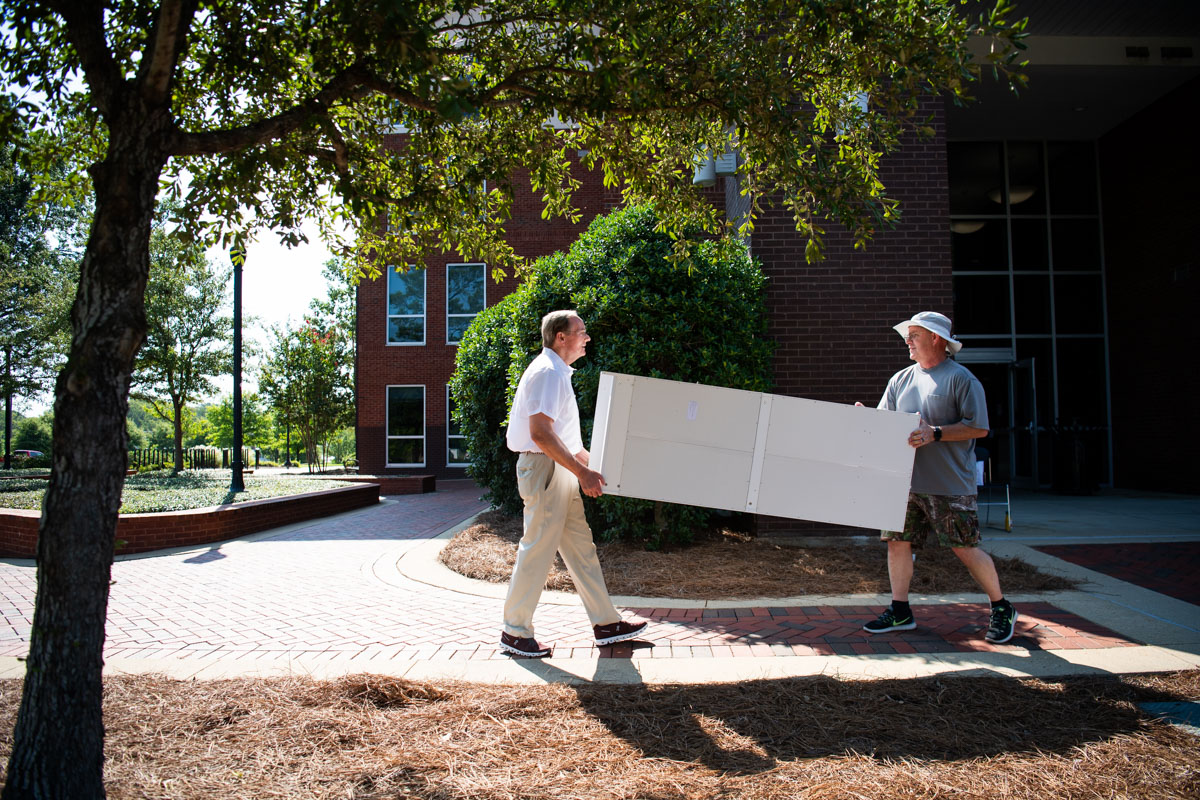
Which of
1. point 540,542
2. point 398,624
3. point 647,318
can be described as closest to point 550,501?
point 540,542

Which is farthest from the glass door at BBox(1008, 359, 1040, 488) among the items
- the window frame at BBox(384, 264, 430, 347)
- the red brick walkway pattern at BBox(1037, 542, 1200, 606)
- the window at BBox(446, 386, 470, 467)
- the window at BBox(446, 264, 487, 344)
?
the window frame at BBox(384, 264, 430, 347)

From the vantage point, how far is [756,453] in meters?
4.04

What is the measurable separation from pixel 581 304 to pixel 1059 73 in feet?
35.4

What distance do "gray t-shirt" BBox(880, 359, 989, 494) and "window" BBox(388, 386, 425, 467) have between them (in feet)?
64.8

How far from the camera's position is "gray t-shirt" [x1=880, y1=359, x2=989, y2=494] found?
4.16 metres

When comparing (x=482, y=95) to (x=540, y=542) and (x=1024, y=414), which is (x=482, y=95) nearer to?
(x=540, y=542)

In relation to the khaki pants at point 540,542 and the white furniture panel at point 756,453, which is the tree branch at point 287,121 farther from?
the khaki pants at point 540,542

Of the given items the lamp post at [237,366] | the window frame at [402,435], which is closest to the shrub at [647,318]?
the lamp post at [237,366]

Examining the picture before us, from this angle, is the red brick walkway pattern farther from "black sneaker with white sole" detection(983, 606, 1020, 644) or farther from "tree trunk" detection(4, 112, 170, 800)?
"tree trunk" detection(4, 112, 170, 800)

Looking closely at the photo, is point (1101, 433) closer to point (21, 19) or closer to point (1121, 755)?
point (1121, 755)

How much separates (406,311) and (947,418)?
2049 centimetres

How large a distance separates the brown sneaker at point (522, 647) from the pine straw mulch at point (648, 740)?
1.68 feet

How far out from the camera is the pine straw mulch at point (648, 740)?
2.54 metres

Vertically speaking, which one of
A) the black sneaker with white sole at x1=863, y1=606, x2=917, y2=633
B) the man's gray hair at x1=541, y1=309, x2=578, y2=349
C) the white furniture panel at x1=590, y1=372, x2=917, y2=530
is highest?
the man's gray hair at x1=541, y1=309, x2=578, y2=349
